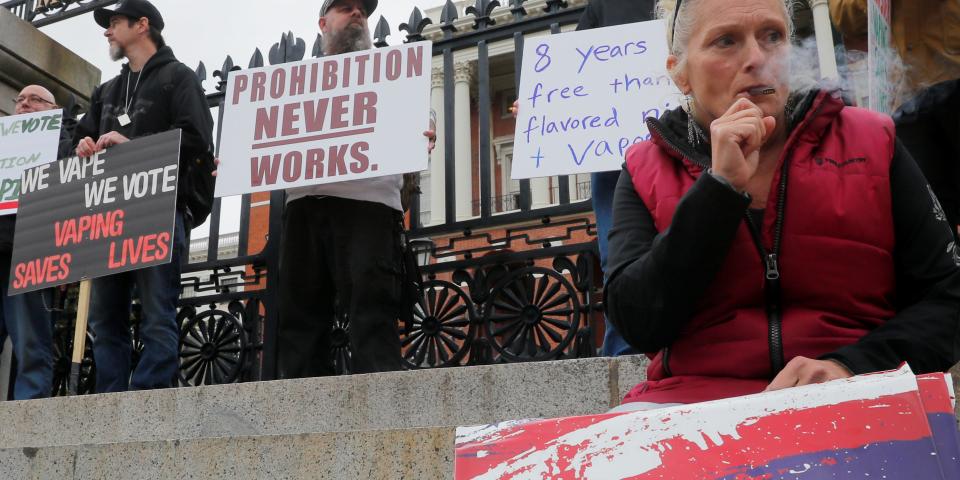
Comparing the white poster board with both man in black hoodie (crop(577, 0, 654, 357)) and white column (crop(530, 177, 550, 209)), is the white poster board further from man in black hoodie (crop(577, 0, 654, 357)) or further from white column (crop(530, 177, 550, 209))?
white column (crop(530, 177, 550, 209))

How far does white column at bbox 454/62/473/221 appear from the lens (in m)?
7.41

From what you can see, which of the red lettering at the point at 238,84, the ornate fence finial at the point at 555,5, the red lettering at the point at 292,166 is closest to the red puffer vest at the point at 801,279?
the red lettering at the point at 292,166

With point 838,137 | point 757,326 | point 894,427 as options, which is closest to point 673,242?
point 757,326

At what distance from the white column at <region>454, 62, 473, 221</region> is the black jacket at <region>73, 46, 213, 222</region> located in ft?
6.47

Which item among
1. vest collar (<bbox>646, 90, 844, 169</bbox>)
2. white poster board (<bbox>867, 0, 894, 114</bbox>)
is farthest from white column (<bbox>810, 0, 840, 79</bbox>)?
vest collar (<bbox>646, 90, 844, 169</bbox>)

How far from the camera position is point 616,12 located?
4.60 meters

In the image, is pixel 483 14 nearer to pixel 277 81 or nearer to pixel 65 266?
pixel 277 81

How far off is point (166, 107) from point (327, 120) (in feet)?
3.09

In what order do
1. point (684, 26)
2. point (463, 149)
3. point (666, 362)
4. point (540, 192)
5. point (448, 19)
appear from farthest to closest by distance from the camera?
point (540, 192)
point (463, 149)
point (448, 19)
point (684, 26)
point (666, 362)

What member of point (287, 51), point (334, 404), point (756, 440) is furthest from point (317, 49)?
point (756, 440)

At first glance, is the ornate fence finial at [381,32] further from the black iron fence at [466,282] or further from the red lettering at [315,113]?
the red lettering at [315,113]

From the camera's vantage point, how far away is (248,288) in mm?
5586

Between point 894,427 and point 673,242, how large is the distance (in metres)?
0.63

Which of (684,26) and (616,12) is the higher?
(616,12)
